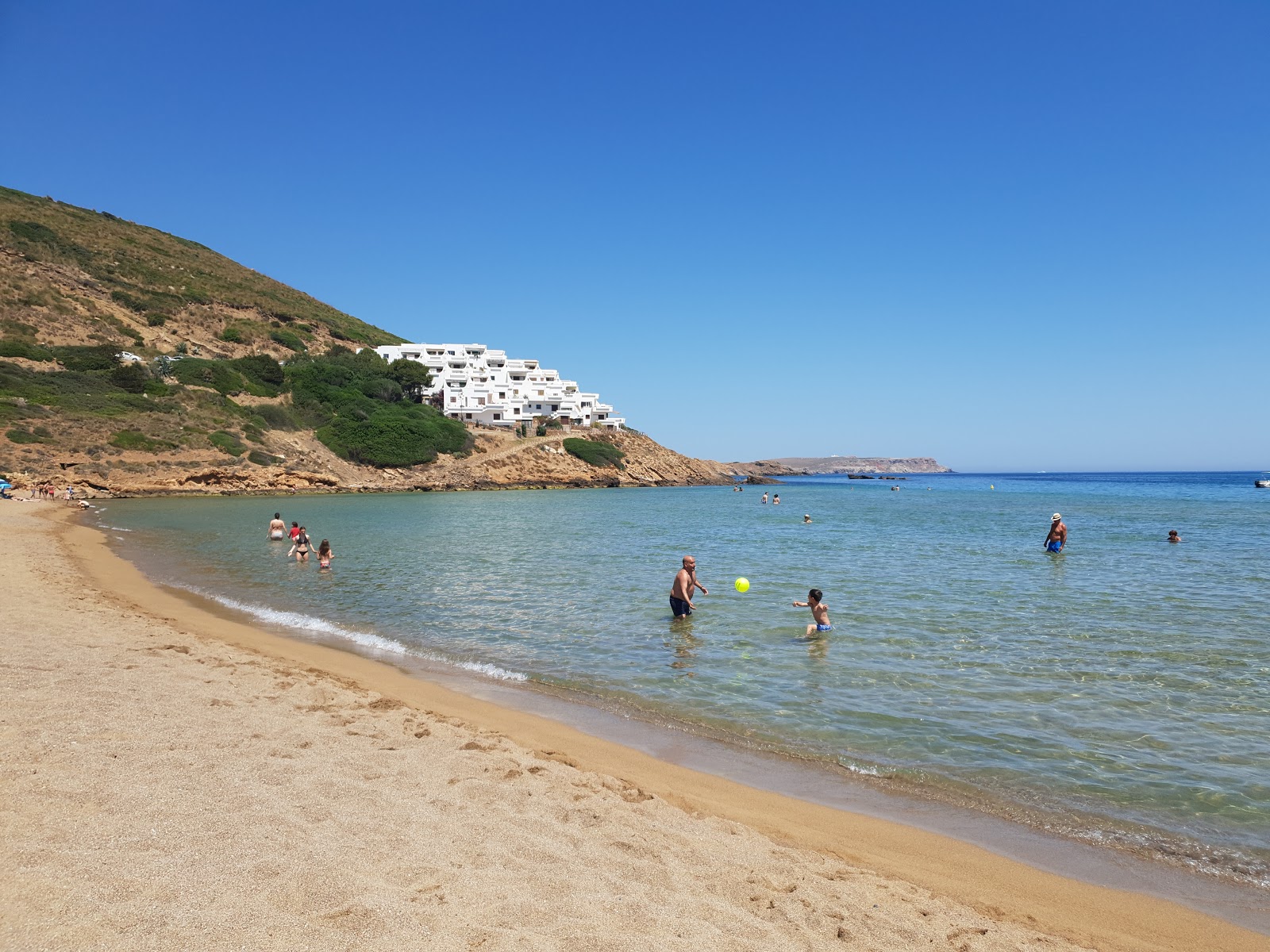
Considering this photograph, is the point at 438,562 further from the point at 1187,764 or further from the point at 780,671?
the point at 1187,764

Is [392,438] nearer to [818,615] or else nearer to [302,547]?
[302,547]

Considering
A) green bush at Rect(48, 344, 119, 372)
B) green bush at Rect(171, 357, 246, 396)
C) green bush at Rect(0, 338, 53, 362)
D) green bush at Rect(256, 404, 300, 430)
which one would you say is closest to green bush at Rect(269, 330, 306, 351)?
green bush at Rect(171, 357, 246, 396)

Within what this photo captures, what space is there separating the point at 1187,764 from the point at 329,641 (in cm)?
1199

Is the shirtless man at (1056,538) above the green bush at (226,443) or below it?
below

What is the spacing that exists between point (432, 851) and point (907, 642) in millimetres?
9638

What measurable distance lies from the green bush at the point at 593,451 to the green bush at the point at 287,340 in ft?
118

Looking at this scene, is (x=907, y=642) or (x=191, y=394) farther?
(x=191, y=394)

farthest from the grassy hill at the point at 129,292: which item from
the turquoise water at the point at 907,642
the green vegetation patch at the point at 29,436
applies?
the turquoise water at the point at 907,642

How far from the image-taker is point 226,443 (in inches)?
2352

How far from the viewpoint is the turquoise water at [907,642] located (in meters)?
6.91

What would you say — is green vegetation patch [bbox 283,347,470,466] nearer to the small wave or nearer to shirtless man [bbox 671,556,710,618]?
shirtless man [bbox 671,556,710,618]

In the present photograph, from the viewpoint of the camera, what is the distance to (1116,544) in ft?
91.5

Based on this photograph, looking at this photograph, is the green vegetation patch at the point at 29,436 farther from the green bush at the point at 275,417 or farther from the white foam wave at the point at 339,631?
the white foam wave at the point at 339,631

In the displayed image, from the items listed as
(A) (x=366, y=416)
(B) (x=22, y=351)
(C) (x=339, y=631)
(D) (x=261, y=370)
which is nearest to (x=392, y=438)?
(A) (x=366, y=416)
